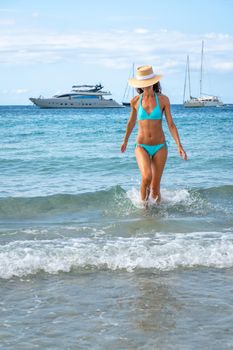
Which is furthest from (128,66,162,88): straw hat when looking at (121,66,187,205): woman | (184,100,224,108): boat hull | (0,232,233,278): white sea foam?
(184,100,224,108): boat hull

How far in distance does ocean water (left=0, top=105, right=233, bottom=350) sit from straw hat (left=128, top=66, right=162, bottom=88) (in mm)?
1780

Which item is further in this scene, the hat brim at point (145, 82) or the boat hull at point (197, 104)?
the boat hull at point (197, 104)

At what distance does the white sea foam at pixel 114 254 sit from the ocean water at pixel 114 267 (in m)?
0.01

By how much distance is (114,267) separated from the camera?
18.5 ft

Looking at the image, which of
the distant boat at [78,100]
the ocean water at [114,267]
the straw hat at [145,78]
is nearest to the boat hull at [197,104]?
the distant boat at [78,100]

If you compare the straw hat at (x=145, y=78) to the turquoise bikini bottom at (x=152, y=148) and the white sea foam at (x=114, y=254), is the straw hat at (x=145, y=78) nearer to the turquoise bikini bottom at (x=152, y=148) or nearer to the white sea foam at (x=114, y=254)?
the turquoise bikini bottom at (x=152, y=148)

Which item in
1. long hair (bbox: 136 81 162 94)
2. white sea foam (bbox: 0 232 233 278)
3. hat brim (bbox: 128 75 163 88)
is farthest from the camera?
long hair (bbox: 136 81 162 94)

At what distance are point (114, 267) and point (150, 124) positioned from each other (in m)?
2.97

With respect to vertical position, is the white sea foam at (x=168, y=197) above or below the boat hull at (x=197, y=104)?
above

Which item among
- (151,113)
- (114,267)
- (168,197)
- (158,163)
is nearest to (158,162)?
(158,163)

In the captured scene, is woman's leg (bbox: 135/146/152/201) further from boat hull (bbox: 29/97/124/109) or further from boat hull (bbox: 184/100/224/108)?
boat hull (bbox: 29/97/124/109)

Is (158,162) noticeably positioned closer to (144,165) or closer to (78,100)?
(144,165)

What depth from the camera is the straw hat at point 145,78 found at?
25.5 ft

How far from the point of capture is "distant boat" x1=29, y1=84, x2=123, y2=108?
299ft
